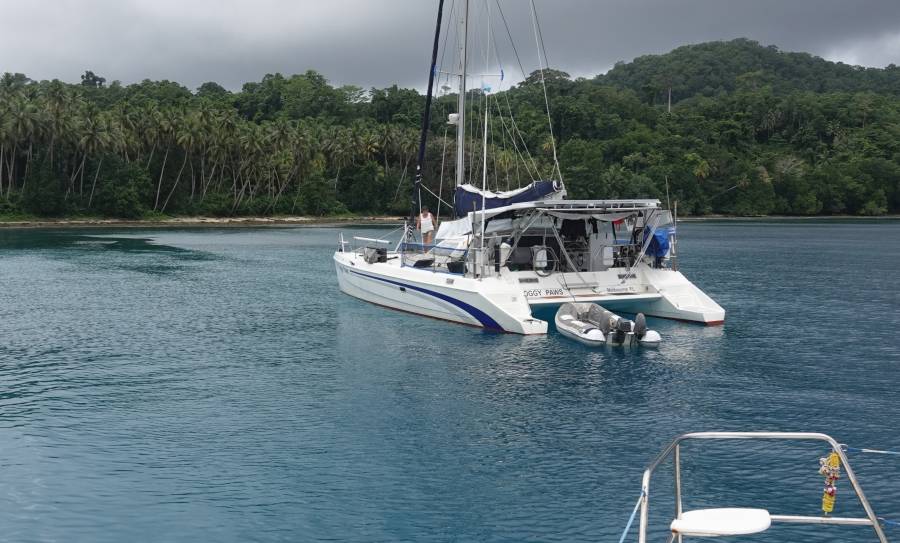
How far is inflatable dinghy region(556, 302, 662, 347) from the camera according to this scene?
1938 centimetres

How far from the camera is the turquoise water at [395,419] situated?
9805mm

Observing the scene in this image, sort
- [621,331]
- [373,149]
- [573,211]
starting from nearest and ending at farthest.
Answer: [621,331], [573,211], [373,149]

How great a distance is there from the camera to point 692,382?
16.2m

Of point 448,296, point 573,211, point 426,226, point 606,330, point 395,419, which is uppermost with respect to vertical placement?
point 573,211

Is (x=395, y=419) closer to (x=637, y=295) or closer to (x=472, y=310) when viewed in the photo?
(x=472, y=310)

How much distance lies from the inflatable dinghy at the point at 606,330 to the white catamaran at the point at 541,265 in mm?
788

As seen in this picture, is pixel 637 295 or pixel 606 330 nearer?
pixel 606 330

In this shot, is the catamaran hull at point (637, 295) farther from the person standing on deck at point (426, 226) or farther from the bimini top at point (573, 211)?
the person standing on deck at point (426, 226)

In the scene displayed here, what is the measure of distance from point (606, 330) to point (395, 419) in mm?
7730

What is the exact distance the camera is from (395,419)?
44.6ft

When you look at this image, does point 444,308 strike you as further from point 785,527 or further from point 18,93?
point 18,93

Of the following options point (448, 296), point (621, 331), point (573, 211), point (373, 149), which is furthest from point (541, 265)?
point (373, 149)

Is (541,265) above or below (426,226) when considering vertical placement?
below

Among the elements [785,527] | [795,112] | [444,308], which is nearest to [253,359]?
[444,308]
